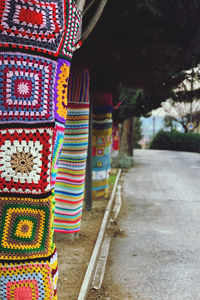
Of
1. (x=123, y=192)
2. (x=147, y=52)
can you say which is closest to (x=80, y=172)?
(x=147, y=52)

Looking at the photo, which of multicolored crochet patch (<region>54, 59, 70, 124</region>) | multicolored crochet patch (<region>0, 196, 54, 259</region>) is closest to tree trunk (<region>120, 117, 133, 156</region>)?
multicolored crochet patch (<region>54, 59, 70, 124</region>)

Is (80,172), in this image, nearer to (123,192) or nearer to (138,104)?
(123,192)

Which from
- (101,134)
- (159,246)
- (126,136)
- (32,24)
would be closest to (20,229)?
(32,24)

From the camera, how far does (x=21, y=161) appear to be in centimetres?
247

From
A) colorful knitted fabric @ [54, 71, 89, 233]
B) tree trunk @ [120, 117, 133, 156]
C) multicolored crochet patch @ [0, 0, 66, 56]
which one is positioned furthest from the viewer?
tree trunk @ [120, 117, 133, 156]

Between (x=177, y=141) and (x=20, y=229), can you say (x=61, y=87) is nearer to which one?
(x=20, y=229)

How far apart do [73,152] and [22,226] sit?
3129 millimetres

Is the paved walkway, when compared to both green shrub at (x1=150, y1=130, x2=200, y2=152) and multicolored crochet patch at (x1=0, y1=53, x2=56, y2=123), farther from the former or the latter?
green shrub at (x1=150, y1=130, x2=200, y2=152)

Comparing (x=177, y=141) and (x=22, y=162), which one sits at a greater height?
(x=177, y=141)

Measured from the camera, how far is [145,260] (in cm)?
554

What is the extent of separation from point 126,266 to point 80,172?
1567 mm

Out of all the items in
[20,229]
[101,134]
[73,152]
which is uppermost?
[101,134]

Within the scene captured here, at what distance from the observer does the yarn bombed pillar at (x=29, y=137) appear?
2418 mm

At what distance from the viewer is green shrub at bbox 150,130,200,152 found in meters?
37.1
